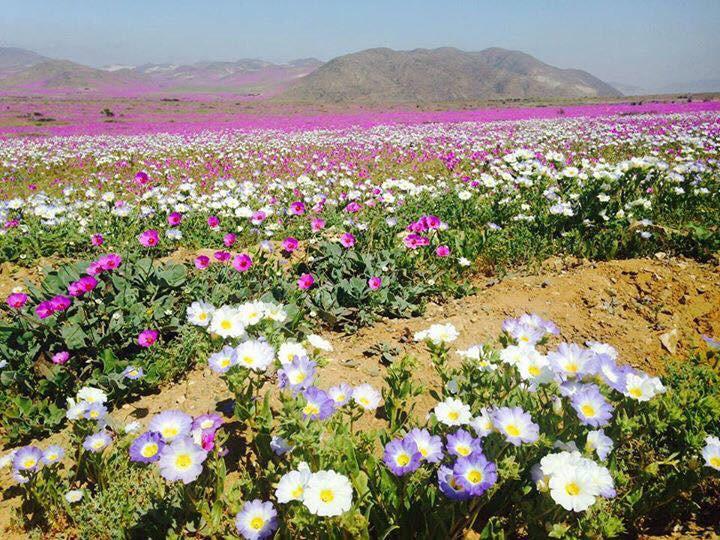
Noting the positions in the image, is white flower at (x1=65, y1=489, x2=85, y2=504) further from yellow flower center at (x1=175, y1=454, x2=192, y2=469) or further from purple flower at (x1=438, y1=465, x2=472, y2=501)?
purple flower at (x1=438, y1=465, x2=472, y2=501)

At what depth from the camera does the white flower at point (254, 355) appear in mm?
1976

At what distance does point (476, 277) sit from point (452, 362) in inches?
72.8

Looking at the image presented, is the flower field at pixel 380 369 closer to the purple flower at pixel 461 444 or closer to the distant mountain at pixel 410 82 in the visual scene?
the purple flower at pixel 461 444

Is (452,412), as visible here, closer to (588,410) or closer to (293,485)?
(588,410)

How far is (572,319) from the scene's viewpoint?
12.7 feet

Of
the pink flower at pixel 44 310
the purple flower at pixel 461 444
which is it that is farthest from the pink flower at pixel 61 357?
the purple flower at pixel 461 444

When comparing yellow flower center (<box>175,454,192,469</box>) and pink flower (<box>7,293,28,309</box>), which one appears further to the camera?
pink flower (<box>7,293,28,309</box>)

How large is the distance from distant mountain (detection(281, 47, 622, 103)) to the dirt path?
78.7 metres

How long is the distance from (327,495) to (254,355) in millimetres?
744

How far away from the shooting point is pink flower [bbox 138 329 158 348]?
334 centimetres

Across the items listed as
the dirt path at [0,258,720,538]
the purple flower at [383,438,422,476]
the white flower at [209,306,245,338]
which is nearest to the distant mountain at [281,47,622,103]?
the dirt path at [0,258,720,538]

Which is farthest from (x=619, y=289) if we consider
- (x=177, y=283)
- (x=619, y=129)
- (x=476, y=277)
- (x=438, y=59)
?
(x=438, y=59)

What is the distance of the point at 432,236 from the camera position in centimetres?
482

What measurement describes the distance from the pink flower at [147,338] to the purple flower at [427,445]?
2413 millimetres
